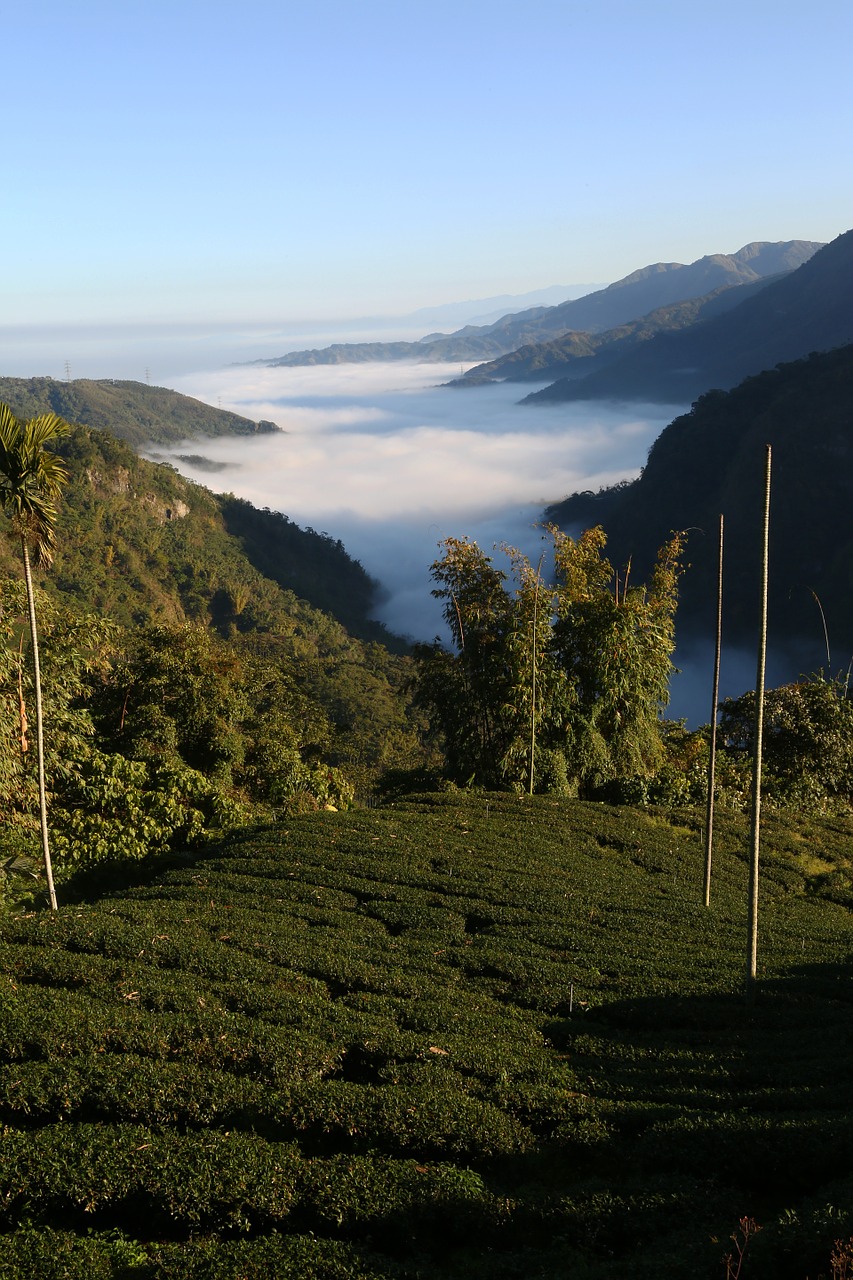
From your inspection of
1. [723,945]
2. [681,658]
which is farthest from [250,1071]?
[681,658]

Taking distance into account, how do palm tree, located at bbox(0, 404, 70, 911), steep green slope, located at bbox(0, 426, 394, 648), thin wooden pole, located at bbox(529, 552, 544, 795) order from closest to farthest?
palm tree, located at bbox(0, 404, 70, 911) < thin wooden pole, located at bbox(529, 552, 544, 795) < steep green slope, located at bbox(0, 426, 394, 648)

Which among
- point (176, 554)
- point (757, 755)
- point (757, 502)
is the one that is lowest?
point (176, 554)

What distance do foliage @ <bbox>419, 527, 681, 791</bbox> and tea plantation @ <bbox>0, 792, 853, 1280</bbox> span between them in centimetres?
1208

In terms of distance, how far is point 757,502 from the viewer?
124 m

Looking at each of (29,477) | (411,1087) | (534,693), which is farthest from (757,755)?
(534,693)

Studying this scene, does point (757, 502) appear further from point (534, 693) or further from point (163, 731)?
point (163, 731)

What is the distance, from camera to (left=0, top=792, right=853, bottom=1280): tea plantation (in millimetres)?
8180

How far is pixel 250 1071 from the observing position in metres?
10.9

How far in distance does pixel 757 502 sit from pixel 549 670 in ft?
336

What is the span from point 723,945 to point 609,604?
15456mm

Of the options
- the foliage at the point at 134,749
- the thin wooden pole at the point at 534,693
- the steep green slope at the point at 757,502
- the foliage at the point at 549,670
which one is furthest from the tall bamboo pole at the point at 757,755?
the steep green slope at the point at 757,502

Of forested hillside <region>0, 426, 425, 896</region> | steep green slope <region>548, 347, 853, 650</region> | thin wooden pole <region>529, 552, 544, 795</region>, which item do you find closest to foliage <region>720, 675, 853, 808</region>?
thin wooden pole <region>529, 552, 544, 795</region>

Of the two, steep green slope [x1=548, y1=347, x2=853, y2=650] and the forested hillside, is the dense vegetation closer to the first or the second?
the forested hillside

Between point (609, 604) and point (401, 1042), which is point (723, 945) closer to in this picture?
point (401, 1042)
